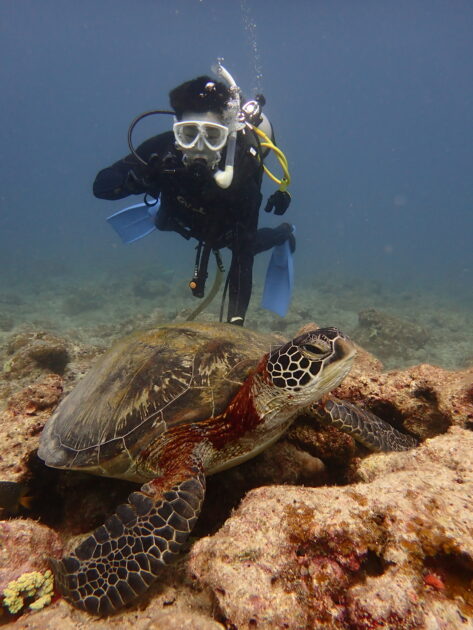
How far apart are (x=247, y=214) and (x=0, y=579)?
16.8ft

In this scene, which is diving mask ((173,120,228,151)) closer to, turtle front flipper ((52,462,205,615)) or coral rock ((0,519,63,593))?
turtle front flipper ((52,462,205,615))

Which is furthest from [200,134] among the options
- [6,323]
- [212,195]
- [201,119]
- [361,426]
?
[6,323]

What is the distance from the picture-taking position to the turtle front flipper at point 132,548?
1543 mm

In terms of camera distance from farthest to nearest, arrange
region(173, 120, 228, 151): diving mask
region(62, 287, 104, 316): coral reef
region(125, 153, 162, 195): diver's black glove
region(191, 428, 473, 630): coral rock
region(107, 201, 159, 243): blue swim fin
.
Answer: region(62, 287, 104, 316): coral reef < region(107, 201, 159, 243): blue swim fin < region(125, 153, 162, 195): diver's black glove < region(173, 120, 228, 151): diving mask < region(191, 428, 473, 630): coral rock

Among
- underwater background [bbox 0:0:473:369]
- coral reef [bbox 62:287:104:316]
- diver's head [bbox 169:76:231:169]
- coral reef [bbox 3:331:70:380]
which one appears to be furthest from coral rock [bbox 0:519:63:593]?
coral reef [bbox 62:287:104:316]

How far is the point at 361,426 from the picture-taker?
2.42m

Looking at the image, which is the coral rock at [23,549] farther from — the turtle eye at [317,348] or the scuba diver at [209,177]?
the scuba diver at [209,177]

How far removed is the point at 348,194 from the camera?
14462 centimetres

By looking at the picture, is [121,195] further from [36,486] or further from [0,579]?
[0,579]

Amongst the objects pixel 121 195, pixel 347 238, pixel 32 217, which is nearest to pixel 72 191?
pixel 32 217

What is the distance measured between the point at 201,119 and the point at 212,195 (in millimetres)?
1278

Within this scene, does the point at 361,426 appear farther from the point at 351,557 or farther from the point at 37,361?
the point at 37,361

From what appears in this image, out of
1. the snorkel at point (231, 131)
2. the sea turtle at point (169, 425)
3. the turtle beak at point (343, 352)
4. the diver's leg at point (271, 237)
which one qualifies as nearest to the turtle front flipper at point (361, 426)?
the sea turtle at point (169, 425)

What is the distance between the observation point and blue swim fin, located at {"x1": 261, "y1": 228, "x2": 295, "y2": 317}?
24.4ft
